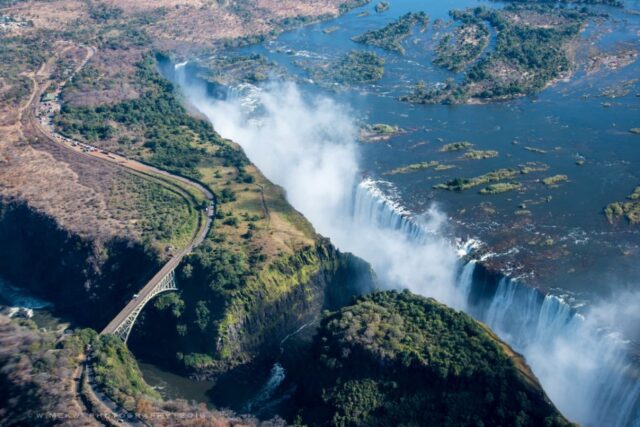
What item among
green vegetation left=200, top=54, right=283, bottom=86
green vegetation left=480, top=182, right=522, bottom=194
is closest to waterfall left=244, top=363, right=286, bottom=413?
green vegetation left=480, top=182, right=522, bottom=194

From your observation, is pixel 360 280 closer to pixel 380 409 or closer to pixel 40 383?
pixel 380 409

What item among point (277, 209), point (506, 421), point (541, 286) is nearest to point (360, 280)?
point (277, 209)

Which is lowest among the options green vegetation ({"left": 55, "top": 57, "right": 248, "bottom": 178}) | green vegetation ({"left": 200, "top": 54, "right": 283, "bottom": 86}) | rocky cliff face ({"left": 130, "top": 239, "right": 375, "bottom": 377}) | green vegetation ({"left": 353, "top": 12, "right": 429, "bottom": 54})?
rocky cliff face ({"left": 130, "top": 239, "right": 375, "bottom": 377})

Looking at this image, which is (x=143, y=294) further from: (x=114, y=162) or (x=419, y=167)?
(x=419, y=167)

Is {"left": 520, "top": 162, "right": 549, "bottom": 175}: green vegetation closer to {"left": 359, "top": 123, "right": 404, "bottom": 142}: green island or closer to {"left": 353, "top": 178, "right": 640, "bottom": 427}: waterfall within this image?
{"left": 359, "top": 123, "right": 404, "bottom": 142}: green island

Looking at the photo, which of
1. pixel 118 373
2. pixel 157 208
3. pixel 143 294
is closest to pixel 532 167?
pixel 157 208

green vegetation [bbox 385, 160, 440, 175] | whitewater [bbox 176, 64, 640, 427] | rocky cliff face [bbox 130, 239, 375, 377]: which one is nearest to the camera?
whitewater [bbox 176, 64, 640, 427]
